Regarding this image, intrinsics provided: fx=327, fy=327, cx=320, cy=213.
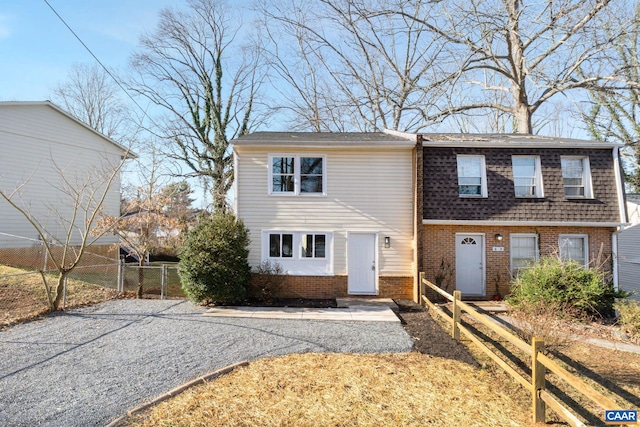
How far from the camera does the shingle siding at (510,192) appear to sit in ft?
35.8

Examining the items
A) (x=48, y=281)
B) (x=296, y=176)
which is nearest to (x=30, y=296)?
(x=48, y=281)

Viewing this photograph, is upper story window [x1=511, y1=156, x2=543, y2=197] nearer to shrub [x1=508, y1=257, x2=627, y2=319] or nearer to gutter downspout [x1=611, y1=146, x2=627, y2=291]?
gutter downspout [x1=611, y1=146, x2=627, y2=291]

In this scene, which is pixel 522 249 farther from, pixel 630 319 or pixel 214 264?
pixel 214 264

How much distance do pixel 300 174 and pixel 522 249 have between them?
8050 mm

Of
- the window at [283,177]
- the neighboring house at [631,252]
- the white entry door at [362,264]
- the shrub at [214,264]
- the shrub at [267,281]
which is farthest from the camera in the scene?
the neighboring house at [631,252]

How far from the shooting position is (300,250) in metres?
11.2

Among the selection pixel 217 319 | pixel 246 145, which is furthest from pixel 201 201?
pixel 217 319

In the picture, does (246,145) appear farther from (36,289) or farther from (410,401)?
(410,401)

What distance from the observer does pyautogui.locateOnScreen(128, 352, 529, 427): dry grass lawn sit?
411 cm

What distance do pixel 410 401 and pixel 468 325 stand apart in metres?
4.87

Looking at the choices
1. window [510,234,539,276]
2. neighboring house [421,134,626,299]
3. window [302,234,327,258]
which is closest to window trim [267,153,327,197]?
window [302,234,327,258]

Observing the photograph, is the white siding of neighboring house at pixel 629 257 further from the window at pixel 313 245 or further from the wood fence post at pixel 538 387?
the wood fence post at pixel 538 387

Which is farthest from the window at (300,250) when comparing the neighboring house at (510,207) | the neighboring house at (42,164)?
the neighboring house at (42,164)

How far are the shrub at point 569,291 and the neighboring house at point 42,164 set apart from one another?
15423mm
